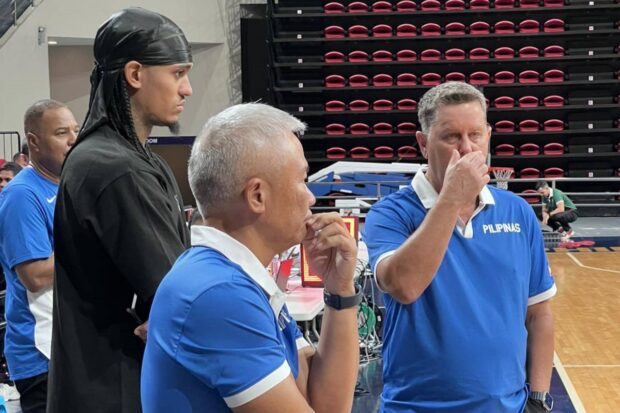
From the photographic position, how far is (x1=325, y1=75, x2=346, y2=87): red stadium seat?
18.2 m

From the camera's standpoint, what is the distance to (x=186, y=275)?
1.34 metres

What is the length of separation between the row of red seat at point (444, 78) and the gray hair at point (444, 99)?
50.8 ft

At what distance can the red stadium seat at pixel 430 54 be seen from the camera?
1811 centimetres

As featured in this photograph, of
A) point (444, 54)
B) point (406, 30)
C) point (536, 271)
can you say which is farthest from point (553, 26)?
point (536, 271)

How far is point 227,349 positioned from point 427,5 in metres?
17.9

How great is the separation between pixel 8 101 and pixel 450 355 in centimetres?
1362

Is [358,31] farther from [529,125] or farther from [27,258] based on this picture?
[27,258]

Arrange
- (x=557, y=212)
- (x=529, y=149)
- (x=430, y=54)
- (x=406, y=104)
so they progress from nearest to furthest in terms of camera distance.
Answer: (x=557, y=212) < (x=529, y=149) < (x=406, y=104) < (x=430, y=54)

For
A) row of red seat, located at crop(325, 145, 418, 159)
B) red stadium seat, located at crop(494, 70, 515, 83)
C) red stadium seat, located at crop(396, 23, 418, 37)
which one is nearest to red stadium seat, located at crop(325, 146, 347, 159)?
row of red seat, located at crop(325, 145, 418, 159)

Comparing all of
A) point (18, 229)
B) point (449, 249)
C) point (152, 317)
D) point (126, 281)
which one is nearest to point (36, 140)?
point (18, 229)

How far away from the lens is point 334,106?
18172 millimetres

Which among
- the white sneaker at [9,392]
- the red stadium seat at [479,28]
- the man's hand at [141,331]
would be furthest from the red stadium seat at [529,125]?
the man's hand at [141,331]

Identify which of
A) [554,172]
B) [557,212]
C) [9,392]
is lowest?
[557,212]

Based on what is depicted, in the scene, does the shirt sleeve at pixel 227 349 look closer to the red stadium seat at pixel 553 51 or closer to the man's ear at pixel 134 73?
the man's ear at pixel 134 73
